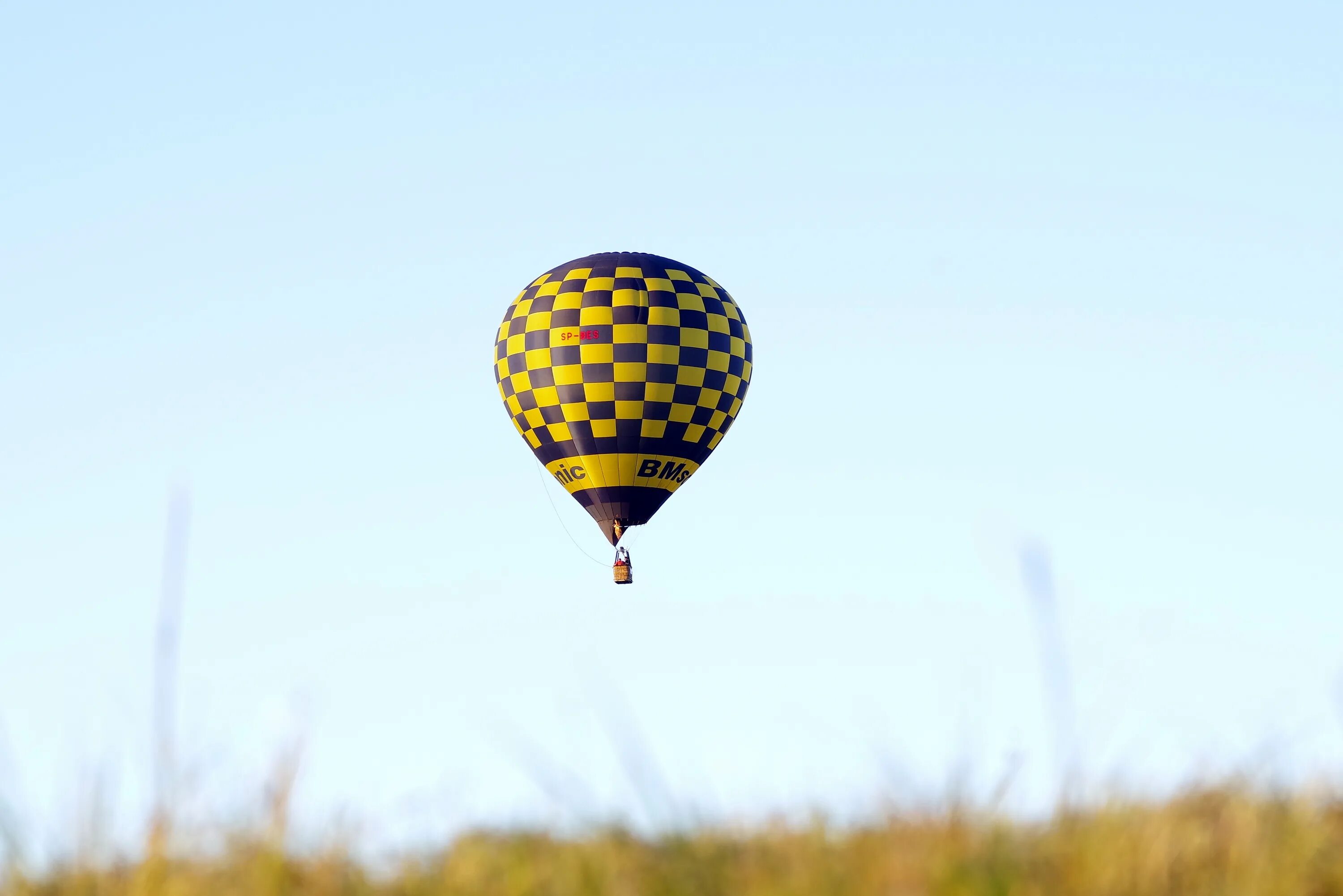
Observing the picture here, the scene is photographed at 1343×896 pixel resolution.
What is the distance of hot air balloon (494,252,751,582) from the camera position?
36219 mm

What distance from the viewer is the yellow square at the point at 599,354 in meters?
36.1

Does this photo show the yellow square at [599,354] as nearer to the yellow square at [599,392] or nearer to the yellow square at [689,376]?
the yellow square at [599,392]

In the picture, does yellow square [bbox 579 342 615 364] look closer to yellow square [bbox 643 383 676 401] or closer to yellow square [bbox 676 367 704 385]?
yellow square [bbox 643 383 676 401]

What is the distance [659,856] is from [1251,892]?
2341mm

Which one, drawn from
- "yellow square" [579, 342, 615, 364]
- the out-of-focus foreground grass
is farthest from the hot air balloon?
the out-of-focus foreground grass

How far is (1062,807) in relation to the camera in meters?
6.41

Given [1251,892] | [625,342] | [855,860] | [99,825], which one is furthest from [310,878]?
[625,342]

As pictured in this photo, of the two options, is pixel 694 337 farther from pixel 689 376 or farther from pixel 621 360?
pixel 621 360

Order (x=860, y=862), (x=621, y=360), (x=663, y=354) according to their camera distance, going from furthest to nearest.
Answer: (x=663, y=354) < (x=621, y=360) < (x=860, y=862)

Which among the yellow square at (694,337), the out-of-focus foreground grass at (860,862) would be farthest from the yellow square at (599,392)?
the out-of-focus foreground grass at (860,862)

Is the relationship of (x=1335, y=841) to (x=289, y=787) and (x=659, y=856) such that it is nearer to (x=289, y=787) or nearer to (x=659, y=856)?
(x=659, y=856)

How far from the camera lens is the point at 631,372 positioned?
1422 inches

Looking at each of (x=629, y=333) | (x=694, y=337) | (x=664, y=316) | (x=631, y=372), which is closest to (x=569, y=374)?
(x=631, y=372)

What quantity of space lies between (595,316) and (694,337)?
2.28 meters
